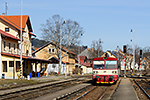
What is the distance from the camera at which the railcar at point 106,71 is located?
24.2 meters

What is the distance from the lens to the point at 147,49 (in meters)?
94.7

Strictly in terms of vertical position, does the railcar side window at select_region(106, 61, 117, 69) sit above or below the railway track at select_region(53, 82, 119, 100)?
above

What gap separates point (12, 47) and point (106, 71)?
62.4ft

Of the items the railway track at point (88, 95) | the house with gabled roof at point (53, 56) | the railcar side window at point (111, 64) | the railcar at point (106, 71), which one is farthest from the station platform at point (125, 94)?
the house with gabled roof at point (53, 56)

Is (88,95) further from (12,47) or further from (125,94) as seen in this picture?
(12,47)

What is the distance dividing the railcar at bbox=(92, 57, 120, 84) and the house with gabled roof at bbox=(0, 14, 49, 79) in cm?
1348

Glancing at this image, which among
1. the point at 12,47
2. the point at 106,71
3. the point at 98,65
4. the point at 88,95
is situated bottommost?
the point at 88,95

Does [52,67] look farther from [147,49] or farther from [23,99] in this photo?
[23,99]

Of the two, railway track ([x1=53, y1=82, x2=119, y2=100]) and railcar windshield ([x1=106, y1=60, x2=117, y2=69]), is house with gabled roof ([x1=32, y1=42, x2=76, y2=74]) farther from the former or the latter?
railway track ([x1=53, y1=82, x2=119, y2=100])

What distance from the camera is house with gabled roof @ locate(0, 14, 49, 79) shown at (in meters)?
33.5

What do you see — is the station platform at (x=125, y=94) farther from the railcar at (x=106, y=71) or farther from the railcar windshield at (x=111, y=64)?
the railcar windshield at (x=111, y=64)

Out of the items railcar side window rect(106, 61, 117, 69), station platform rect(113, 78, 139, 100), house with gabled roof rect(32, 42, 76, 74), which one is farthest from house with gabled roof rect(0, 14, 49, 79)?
house with gabled roof rect(32, 42, 76, 74)

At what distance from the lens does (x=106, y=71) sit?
24.3 m

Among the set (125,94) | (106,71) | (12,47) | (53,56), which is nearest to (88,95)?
(125,94)
